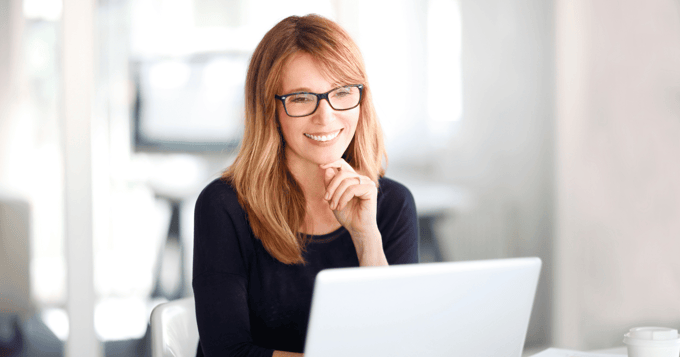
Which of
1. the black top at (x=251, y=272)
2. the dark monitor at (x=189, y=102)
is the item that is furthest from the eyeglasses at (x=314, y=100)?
the dark monitor at (x=189, y=102)

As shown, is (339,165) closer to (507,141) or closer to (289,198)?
(289,198)

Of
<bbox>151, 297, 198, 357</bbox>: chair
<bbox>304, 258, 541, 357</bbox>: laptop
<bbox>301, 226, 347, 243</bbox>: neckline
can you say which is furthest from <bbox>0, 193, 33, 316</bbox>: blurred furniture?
<bbox>304, 258, 541, 357</bbox>: laptop

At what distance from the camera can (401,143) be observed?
10.1ft

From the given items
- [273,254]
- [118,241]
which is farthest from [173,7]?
[273,254]

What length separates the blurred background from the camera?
2.35m

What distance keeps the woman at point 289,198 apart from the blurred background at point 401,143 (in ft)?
3.77

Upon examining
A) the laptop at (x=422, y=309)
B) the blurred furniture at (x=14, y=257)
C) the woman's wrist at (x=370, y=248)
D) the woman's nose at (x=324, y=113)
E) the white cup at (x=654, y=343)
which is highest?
the woman's nose at (x=324, y=113)

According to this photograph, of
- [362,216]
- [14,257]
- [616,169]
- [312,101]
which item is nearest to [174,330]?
[362,216]

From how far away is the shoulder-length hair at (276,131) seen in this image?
137 cm

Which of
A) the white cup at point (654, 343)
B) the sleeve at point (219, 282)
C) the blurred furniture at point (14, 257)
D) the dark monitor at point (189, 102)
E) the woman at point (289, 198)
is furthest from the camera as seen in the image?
the dark monitor at point (189, 102)

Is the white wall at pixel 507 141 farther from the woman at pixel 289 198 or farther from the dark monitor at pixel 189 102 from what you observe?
the woman at pixel 289 198

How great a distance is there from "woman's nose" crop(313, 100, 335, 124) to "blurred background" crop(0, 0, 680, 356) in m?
1.20

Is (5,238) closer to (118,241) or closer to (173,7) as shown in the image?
(118,241)

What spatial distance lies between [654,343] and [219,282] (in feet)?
2.60
